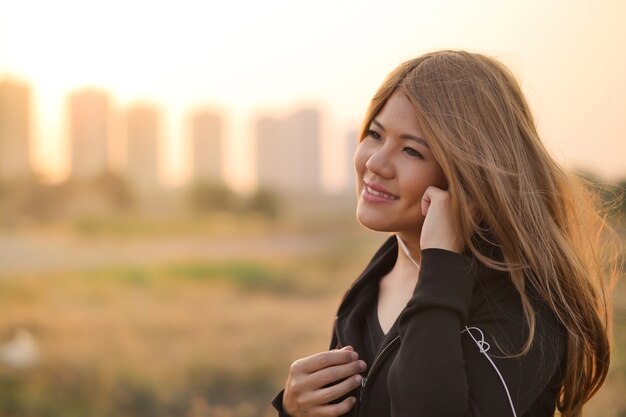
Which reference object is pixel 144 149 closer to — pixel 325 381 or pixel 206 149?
pixel 206 149

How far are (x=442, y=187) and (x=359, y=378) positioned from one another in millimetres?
444

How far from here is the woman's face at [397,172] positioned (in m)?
1.58

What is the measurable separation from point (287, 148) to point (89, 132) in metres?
2.22

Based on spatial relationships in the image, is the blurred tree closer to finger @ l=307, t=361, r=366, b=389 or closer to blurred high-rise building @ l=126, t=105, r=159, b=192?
blurred high-rise building @ l=126, t=105, r=159, b=192

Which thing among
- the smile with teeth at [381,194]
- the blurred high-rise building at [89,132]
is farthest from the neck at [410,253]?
the blurred high-rise building at [89,132]

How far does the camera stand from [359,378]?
1.57 metres

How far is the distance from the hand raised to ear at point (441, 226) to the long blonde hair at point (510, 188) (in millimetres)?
18

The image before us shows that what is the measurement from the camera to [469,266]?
4.82ft

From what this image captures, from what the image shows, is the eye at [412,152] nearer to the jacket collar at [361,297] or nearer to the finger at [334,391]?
the jacket collar at [361,297]

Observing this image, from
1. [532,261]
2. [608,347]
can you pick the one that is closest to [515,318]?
[532,261]

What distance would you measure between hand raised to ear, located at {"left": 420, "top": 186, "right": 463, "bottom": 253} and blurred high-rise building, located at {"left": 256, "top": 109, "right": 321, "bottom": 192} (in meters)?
6.41

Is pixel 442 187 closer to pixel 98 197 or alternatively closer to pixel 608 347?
pixel 608 347

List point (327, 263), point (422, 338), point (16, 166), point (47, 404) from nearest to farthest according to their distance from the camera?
1. point (422, 338)
2. point (47, 404)
3. point (16, 166)
4. point (327, 263)

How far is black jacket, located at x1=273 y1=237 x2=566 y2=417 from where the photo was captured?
136 cm
